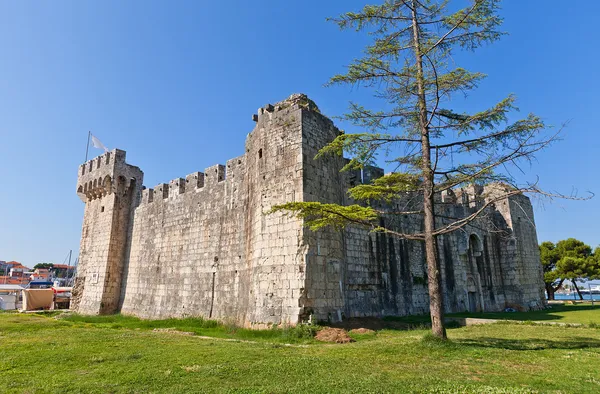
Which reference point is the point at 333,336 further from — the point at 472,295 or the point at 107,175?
the point at 107,175

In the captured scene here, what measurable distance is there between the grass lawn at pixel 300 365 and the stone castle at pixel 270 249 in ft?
8.08

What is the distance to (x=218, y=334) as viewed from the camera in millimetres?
12992

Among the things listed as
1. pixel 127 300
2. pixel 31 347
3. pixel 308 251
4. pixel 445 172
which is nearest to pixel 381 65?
pixel 445 172

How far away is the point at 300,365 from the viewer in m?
7.09

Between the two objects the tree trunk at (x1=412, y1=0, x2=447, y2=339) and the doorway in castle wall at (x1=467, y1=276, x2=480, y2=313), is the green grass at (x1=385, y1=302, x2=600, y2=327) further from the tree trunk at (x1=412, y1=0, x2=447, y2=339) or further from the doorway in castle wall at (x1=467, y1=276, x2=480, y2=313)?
the tree trunk at (x1=412, y1=0, x2=447, y2=339)

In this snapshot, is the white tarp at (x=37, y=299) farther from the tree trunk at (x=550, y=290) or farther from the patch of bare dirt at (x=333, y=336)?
the tree trunk at (x=550, y=290)

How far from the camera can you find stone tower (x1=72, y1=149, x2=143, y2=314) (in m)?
23.6

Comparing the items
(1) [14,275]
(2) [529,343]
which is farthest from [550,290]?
(1) [14,275]

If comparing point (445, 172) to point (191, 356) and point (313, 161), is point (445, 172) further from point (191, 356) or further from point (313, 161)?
point (191, 356)

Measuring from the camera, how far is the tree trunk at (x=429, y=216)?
926 cm

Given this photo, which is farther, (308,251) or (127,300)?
(127,300)

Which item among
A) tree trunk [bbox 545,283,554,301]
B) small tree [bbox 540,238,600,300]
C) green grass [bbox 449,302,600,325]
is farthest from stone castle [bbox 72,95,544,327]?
tree trunk [bbox 545,283,554,301]

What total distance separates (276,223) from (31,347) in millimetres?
7272

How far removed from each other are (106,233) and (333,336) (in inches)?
754
